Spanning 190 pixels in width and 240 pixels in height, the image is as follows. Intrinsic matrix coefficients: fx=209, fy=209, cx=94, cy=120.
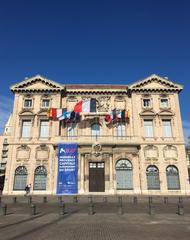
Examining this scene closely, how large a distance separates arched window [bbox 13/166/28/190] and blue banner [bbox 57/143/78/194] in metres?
4.62

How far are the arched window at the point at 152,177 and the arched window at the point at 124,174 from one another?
88.3 inches

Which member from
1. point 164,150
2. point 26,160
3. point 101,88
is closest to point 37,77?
point 101,88

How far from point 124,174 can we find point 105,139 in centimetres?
516

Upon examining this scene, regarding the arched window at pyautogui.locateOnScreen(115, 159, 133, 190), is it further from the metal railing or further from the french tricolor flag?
the french tricolor flag

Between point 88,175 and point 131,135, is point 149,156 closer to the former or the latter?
point 131,135

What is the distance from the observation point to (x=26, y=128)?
29.5 m

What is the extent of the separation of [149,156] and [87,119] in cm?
988

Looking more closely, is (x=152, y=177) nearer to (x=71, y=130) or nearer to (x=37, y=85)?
(x=71, y=130)

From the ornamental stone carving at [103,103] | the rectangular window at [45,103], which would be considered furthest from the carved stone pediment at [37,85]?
the ornamental stone carving at [103,103]

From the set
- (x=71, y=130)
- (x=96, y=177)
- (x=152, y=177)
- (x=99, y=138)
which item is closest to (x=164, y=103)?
(x=152, y=177)

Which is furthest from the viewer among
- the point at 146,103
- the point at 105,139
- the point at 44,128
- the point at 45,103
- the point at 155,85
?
the point at 155,85

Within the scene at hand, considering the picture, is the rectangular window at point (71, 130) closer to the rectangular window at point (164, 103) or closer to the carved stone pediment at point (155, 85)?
the carved stone pediment at point (155, 85)

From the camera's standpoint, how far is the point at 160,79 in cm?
3095

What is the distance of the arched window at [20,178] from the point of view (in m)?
27.0
